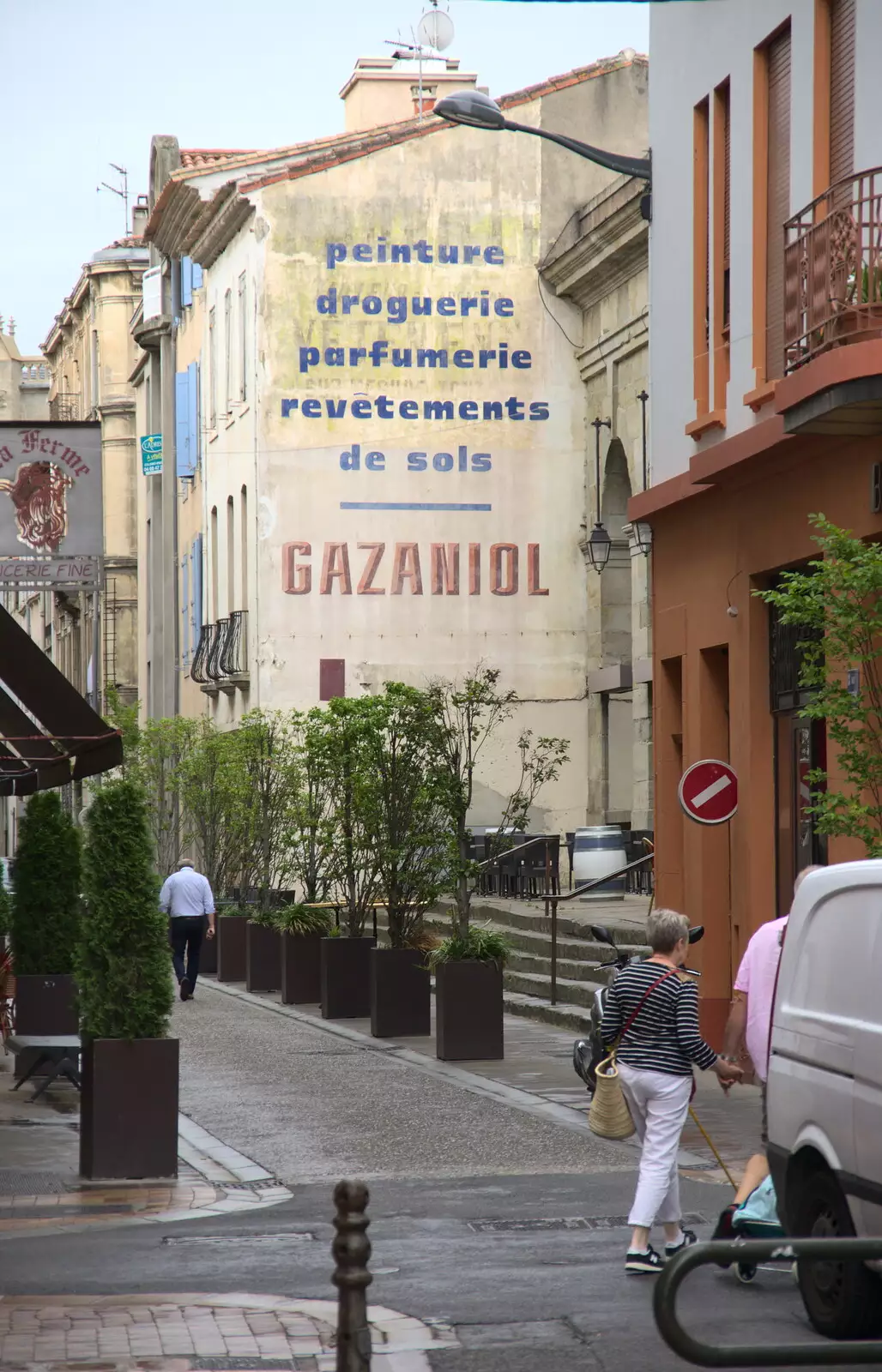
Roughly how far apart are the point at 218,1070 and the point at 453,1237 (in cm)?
821

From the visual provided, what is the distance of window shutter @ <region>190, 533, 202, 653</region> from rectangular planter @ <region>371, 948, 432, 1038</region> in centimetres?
2592

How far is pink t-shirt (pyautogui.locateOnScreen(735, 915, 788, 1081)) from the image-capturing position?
33.9 ft

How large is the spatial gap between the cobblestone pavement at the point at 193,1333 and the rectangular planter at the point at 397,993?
12.3 m

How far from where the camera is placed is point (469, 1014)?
61.4 feet

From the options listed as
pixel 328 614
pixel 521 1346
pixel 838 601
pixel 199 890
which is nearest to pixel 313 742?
pixel 199 890

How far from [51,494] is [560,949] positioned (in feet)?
25.9

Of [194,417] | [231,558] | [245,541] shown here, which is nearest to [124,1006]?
[245,541]

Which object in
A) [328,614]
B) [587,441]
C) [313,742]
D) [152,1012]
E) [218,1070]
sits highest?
[587,441]

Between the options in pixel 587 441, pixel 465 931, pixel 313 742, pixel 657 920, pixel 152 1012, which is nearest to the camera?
pixel 657 920

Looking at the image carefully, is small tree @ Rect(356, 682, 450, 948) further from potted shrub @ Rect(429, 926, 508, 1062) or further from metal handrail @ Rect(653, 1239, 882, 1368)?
metal handrail @ Rect(653, 1239, 882, 1368)

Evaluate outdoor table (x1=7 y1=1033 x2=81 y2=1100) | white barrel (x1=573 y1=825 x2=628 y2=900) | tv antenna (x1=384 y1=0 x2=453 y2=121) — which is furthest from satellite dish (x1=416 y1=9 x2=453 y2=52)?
outdoor table (x1=7 y1=1033 x2=81 y2=1100)

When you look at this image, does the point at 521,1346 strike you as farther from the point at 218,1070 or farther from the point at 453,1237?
the point at 218,1070

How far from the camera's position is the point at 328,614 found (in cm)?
4000

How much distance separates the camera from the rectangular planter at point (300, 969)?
2569 centimetres
